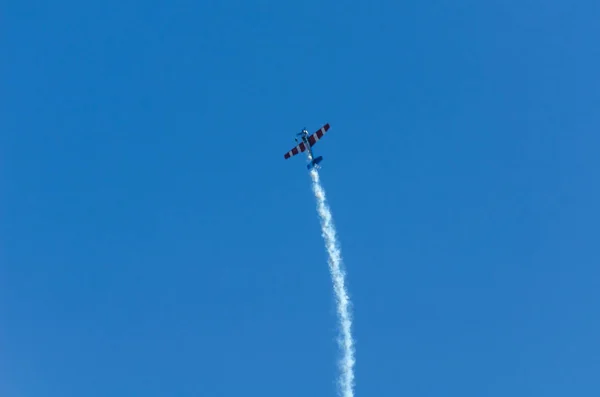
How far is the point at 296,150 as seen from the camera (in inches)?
2820

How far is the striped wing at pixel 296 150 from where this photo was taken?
70.8 metres

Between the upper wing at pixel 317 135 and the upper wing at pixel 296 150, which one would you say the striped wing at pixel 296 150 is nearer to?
the upper wing at pixel 296 150

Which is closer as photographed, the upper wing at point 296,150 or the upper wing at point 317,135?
the upper wing at point 317,135

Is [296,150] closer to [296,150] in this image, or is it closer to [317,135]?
[296,150]

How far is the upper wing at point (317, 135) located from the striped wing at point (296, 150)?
122cm

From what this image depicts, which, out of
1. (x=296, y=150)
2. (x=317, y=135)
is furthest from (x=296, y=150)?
(x=317, y=135)

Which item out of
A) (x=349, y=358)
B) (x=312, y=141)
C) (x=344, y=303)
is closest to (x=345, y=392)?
(x=349, y=358)

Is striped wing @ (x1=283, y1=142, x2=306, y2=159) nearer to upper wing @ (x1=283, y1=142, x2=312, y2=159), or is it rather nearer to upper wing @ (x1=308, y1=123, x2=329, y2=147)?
upper wing @ (x1=283, y1=142, x2=312, y2=159)

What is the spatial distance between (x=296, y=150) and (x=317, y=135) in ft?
13.0

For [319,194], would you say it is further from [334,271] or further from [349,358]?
[349,358]

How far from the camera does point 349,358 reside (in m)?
66.1

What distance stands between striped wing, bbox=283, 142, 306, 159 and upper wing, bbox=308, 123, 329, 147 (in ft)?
4.00

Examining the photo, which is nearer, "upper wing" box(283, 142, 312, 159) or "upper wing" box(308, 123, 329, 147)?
"upper wing" box(308, 123, 329, 147)

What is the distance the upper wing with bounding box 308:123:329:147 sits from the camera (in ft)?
227
